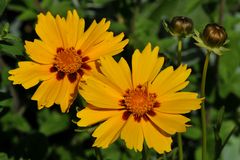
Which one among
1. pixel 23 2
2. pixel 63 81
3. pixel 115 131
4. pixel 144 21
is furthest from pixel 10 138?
pixel 115 131

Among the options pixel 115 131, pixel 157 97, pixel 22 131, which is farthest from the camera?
pixel 22 131

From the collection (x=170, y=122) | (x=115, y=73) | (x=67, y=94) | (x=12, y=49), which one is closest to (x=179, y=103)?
(x=170, y=122)

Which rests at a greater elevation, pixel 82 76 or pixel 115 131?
pixel 82 76

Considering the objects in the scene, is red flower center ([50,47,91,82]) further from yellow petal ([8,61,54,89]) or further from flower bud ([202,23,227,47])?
flower bud ([202,23,227,47])

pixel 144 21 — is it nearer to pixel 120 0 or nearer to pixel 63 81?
pixel 120 0

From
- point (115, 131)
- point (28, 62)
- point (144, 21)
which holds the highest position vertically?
point (144, 21)

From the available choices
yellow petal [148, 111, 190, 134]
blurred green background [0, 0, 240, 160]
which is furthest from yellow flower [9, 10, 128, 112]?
blurred green background [0, 0, 240, 160]

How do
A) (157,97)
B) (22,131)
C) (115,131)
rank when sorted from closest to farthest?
(115,131)
(157,97)
(22,131)
